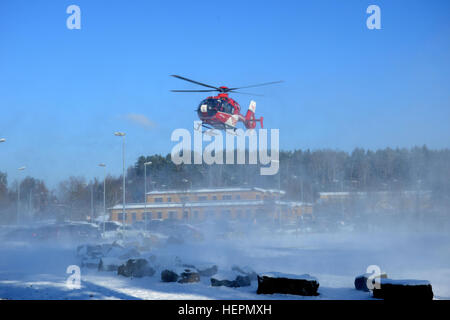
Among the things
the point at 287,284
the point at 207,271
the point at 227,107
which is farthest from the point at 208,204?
the point at 287,284

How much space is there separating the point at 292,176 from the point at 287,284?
69.3m

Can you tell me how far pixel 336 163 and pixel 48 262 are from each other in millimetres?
70485

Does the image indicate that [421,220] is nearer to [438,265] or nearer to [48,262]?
[438,265]

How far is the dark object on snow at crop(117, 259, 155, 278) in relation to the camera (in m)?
15.0

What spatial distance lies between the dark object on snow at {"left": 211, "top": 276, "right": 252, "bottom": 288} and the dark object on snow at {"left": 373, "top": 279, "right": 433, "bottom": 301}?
14.7ft

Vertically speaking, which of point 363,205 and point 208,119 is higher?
point 208,119

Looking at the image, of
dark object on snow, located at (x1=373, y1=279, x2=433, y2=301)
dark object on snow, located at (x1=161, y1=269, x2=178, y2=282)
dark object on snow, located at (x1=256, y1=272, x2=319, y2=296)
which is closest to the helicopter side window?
dark object on snow, located at (x1=161, y1=269, x2=178, y2=282)

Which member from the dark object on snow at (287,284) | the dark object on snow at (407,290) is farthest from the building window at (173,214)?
the dark object on snow at (407,290)

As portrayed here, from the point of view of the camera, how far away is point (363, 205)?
67938 millimetres

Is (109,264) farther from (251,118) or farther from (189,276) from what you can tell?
(251,118)

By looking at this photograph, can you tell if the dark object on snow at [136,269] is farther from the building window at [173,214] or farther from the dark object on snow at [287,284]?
the building window at [173,214]

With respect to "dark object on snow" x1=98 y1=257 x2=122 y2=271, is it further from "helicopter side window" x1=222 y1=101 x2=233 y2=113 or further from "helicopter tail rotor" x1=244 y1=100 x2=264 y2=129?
"helicopter tail rotor" x1=244 y1=100 x2=264 y2=129
